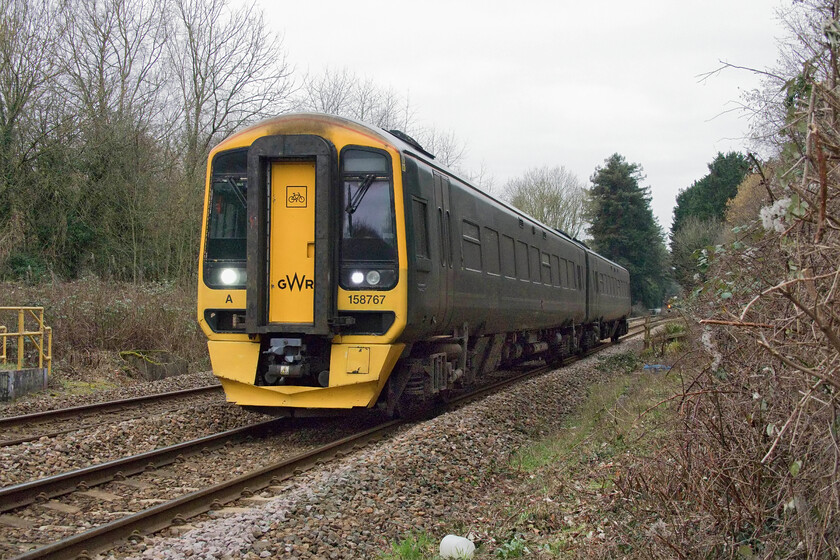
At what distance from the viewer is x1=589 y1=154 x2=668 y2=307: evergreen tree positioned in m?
52.3

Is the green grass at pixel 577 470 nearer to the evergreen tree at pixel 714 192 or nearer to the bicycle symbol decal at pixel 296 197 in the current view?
the bicycle symbol decal at pixel 296 197

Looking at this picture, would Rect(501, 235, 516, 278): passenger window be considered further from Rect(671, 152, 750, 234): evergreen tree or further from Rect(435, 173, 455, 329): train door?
Rect(671, 152, 750, 234): evergreen tree

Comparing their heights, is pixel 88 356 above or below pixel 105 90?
below

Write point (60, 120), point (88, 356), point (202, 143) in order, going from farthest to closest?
point (202, 143), point (60, 120), point (88, 356)

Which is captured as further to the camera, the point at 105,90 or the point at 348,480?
the point at 105,90

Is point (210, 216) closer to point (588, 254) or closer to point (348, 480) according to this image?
point (348, 480)

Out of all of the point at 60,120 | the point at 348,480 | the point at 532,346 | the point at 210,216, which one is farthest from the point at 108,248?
the point at 348,480

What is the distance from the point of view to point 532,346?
15031mm

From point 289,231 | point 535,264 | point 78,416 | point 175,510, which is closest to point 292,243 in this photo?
point 289,231

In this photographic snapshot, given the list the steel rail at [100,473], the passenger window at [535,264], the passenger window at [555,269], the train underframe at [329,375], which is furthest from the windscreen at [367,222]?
the passenger window at [555,269]

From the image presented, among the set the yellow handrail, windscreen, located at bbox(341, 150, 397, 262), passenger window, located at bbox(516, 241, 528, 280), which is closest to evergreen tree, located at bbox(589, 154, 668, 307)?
passenger window, located at bbox(516, 241, 528, 280)

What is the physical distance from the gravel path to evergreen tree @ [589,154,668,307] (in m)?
45.4

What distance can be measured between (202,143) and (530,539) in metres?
24.2

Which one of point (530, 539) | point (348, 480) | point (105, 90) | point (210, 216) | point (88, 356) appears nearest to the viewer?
point (530, 539)
